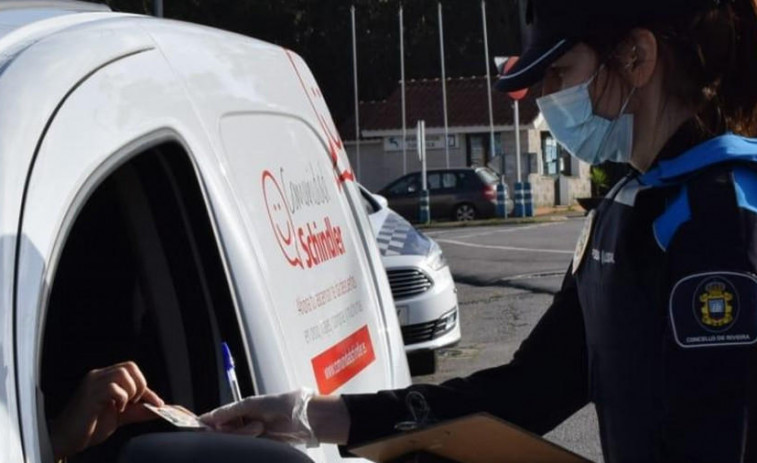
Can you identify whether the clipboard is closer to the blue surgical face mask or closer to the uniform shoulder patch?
the uniform shoulder patch

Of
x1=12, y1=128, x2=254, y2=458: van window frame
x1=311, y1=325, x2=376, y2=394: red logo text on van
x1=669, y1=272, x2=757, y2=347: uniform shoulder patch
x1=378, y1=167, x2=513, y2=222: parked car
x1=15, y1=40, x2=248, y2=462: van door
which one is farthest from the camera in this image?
x1=378, y1=167, x2=513, y2=222: parked car

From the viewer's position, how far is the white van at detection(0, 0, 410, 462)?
1.85 m

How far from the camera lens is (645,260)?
204cm

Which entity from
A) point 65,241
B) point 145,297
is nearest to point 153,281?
point 145,297

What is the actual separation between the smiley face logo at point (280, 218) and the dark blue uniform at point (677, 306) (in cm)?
80

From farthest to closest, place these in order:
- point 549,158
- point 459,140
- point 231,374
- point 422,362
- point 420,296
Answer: point 459,140, point 549,158, point 420,296, point 422,362, point 231,374

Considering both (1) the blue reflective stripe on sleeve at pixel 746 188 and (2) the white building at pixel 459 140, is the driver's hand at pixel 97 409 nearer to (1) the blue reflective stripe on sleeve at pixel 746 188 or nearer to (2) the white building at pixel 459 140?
(1) the blue reflective stripe on sleeve at pixel 746 188

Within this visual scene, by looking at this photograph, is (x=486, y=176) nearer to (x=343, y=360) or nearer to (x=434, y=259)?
(x=434, y=259)

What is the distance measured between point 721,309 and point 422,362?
9302 millimetres

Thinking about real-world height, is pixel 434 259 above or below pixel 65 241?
below

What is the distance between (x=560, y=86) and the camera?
2.29 m

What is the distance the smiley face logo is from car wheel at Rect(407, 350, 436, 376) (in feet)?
26.4

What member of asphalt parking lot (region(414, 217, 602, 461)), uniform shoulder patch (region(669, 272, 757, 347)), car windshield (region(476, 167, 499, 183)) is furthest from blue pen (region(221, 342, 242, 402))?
car windshield (region(476, 167, 499, 183))

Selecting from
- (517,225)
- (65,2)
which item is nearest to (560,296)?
(65,2)
